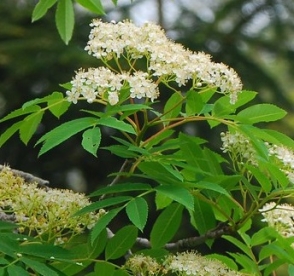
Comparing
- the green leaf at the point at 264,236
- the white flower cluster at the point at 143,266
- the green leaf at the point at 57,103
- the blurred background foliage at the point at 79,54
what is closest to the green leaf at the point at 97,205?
the white flower cluster at the point at 143,266

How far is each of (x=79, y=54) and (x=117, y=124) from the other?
3069 mm

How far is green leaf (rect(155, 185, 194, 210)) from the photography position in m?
1.18

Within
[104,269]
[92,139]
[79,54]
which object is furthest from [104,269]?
[79,54]

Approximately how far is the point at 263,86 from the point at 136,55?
12.1 ft

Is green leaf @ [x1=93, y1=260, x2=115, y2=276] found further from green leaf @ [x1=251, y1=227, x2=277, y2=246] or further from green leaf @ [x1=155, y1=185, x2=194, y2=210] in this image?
green leaf @ [x1=251, y1=227, x2=277, y2=246]

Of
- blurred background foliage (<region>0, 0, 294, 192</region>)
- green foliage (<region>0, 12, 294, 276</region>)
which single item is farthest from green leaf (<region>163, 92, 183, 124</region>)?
blurred background foliage (<region>0, 0, 294, 192</region>)

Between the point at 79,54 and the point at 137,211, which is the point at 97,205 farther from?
the point at 79,54

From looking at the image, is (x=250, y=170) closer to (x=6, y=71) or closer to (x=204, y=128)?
(x=204, y=128)

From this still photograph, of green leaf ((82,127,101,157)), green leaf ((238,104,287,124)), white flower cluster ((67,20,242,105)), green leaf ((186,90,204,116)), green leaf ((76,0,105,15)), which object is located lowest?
green leaf ((82,127,101,157))

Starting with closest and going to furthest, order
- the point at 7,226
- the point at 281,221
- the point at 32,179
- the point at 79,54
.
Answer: the point at 7,226, the point at 281,221, the point at 32,179, the point at 79,54

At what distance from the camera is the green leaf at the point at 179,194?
118 cm

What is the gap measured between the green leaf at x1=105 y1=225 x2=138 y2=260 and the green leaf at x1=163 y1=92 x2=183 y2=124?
0.21 metres

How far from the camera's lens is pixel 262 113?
142 cm

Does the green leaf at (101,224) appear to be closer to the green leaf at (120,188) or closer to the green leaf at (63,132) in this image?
the green leaf at (120,188)
